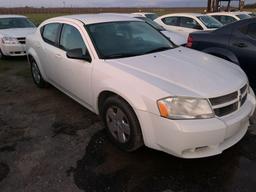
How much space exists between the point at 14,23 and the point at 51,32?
5.84 metres

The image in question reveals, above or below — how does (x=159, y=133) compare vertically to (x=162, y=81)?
below

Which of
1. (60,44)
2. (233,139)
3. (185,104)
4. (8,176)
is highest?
(60,44)

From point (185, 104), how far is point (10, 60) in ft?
26.1

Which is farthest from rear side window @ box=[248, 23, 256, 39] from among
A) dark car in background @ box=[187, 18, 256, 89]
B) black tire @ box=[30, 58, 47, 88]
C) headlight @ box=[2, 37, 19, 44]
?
headlight @ box=[2, 37, 19, 44]

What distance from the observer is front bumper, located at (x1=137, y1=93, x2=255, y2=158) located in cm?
254

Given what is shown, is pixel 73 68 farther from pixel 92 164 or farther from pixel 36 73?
pixel 36 73

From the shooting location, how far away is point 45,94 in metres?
5.44

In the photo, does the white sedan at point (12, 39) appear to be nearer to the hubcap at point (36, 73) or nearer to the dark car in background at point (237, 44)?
the hubcap at point (36, 73)

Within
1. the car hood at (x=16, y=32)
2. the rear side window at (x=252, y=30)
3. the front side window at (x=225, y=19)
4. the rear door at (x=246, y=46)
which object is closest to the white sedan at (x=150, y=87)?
the rear door at (x=246, y=46)

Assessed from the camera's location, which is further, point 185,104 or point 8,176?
point 8,176

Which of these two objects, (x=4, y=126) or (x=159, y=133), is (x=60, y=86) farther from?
(x=159, y=133)

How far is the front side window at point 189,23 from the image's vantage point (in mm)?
9672

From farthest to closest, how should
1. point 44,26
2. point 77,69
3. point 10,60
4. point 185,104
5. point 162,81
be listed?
point 10,60 → point 44,26 → point 77,69 → point 162,81 → point 185,104

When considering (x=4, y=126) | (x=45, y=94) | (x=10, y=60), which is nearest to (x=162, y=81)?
(x=4, y=126)
